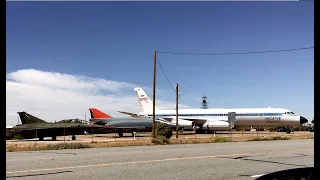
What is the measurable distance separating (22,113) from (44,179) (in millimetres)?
32840

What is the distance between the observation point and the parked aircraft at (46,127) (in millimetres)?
37094

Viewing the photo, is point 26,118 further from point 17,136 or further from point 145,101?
point 145,101

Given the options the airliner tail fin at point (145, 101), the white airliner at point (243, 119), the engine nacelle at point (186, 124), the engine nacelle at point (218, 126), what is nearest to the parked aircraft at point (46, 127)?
the engine nacelle at point (186, 124)

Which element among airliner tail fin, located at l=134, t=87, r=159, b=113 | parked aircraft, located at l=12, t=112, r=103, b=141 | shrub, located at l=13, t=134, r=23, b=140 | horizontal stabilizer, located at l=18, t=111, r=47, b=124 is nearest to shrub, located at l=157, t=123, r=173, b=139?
parked aircraft, located at l=12, t=112, r=103, b=141

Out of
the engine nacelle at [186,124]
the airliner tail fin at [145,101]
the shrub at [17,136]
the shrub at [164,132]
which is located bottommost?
the shrub at [17,136]

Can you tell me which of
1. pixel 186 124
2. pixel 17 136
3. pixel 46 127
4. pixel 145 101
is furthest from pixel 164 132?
pixel 145 101

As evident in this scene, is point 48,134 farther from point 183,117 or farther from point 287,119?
point 287,119

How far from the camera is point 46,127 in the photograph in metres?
37.2

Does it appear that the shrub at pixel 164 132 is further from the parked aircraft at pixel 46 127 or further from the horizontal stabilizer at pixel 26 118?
the horizontal stabilizer at pixel 26 118

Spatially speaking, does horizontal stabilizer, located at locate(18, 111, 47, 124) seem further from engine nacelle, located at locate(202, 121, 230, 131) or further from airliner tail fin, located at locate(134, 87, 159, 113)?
airliner tail fin, located at locate(134, 87, 159, 113)

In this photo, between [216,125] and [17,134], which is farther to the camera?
[216,125]

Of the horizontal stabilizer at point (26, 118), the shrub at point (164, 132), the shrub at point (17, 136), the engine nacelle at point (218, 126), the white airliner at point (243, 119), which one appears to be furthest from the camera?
the white airliner at point (243, 119)
